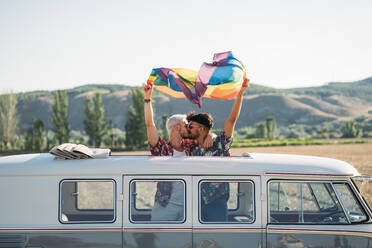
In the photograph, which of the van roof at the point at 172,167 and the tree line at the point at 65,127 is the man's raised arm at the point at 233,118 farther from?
the tree line at the point at 65,127

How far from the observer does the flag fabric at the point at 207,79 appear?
6.24m

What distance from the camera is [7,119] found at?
58.8 m

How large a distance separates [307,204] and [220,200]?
1.25m

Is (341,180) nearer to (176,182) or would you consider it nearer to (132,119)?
(176,182)

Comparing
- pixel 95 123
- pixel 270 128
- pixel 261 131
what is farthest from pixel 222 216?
pixel 261 131

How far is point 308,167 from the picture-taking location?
5.43 meters

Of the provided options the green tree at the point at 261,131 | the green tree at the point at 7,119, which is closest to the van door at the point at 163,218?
the green tree at the point at 7,119

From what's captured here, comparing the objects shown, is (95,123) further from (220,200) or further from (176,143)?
(220,200)

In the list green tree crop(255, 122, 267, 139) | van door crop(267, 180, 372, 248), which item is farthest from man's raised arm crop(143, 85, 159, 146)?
green tree crop(255, 122, 267, 139)

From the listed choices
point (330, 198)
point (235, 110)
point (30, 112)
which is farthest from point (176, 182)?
point (30, 112)

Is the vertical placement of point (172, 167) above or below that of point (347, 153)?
above

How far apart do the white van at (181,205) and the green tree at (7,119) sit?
191 feet

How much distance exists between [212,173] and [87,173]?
1.68 m

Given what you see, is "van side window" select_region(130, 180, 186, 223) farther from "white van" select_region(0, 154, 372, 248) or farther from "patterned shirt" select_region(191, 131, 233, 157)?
"patterned shirt" select_region(191, 131, 233, 157)
